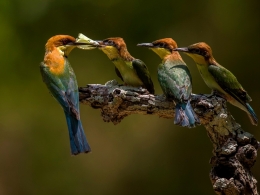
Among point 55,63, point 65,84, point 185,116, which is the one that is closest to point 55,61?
point 55,63

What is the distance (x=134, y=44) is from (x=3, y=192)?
1.32m

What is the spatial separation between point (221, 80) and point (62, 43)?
0.64 metres

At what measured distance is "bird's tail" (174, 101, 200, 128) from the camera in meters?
1.86

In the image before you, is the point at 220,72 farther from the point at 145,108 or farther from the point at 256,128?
the point at 256,128

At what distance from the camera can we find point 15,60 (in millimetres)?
3574

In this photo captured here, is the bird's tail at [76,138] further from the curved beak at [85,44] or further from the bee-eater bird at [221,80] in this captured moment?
the bee-eater bird at [221,80]

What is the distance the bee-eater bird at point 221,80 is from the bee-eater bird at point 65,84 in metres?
0.43

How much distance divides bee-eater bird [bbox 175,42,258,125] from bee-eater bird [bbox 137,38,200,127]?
0.08 meters

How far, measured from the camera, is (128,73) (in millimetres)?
2182

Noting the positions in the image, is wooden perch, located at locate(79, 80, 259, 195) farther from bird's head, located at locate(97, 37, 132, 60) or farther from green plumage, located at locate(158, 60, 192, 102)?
bird's head, located at locate(97, 37, 132, 60)

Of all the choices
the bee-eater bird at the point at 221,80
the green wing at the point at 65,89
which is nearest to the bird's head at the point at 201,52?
the bee-eater bird at the point at 221,80

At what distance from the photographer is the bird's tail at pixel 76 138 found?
6.44 feet

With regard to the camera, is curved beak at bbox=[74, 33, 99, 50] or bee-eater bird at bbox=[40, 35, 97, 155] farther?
curved beak at bbox=[74, 33, 99, 50]

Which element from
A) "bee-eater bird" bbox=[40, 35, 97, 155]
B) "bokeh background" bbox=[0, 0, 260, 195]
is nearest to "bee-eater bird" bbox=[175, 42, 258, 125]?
"bee-eater bird" bbox=[40, 35, 97, 155]
